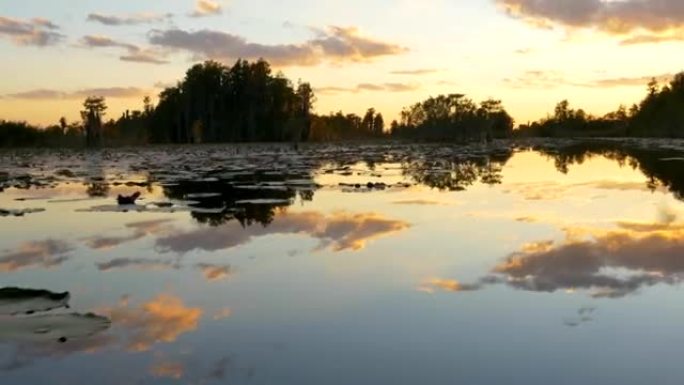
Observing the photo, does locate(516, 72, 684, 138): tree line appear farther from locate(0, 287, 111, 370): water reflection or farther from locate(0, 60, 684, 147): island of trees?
locate(0, 287, 111, 370): water reflection

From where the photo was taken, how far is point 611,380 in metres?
5.55

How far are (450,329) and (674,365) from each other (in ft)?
6.58

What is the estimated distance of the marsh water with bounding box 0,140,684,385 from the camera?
589 cm

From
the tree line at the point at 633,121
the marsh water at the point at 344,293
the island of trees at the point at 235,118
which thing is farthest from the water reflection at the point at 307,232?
the tree line at the point at 633,121

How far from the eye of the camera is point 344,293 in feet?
27.8

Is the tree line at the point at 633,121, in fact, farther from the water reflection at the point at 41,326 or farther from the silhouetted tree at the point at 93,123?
the water reflection at the point at 41,326

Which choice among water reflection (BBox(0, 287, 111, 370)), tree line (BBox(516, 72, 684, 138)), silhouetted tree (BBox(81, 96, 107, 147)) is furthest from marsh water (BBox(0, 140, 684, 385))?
tree line (BBox(516, 72, 684, 138))

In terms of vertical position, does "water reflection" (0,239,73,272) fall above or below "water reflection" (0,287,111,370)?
below

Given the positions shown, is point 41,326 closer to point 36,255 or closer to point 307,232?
point 36,255

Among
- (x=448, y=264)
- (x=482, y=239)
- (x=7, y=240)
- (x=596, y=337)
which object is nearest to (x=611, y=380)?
(x=596, y=337)

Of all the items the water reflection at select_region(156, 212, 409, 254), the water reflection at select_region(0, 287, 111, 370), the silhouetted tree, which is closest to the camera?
the water reflection at select_region(0, 287, 111, 370)

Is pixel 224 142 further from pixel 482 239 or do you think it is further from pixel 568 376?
pixel 568 376

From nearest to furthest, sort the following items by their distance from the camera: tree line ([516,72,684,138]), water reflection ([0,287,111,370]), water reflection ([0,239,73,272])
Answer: water reflection ([0,287,111,370]) → water reflection ([0,239,73,272]) → tree line ([516,72,684,138])

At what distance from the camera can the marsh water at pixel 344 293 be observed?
5895mm
